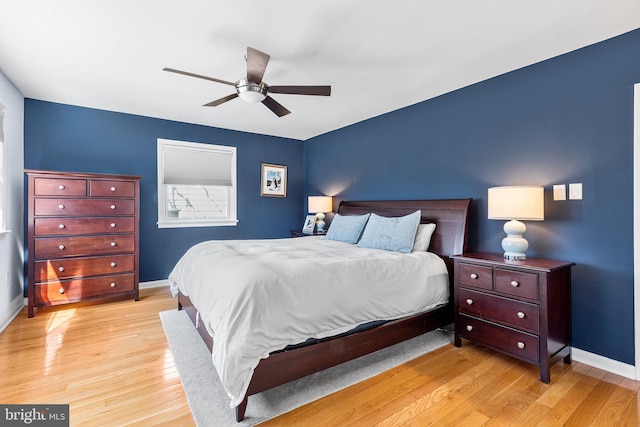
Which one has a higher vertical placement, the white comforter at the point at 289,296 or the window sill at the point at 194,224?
the window sill at the point at 194,224

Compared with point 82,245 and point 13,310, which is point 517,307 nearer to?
point 82,245

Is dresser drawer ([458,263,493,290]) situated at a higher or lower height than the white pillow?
lower

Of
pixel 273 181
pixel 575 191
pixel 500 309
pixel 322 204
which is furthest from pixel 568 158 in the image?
pixel 273 181

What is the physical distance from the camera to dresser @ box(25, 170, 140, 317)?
3.28 meters

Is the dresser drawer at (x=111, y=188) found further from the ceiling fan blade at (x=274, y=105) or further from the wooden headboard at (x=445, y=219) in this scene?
the wooden headboard at (x=445, y=219)

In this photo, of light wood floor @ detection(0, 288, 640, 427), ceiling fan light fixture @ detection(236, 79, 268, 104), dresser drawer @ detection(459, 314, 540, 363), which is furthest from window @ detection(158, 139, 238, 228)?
dresser drawer @ detection(459, 314, 540, 363)

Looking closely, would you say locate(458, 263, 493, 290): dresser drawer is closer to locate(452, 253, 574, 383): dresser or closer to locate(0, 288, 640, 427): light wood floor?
locate(452, 253, 574, 383): dresser

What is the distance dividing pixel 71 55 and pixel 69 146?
5.76ft

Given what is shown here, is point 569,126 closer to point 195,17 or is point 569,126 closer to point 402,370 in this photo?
point 402,370

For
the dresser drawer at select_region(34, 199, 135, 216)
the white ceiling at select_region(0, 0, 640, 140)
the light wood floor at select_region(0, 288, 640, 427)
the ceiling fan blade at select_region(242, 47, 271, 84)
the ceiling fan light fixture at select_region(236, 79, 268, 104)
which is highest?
the white ceiling at select_region(0, 0, 640, 140)

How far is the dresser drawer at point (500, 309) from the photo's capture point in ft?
7.05

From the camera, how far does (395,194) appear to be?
157 inches

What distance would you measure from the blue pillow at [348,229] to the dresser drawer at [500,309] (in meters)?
1.36

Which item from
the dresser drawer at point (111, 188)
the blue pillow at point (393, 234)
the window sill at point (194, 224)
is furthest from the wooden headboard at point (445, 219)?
the dresser drawer at point (111, 188)
